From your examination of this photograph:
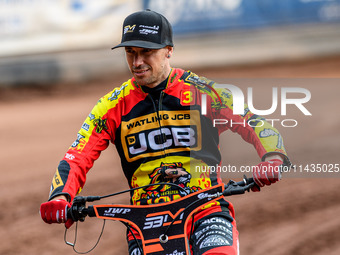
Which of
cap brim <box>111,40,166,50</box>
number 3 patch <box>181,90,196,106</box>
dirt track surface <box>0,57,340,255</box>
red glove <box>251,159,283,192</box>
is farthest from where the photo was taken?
dirt track surface <box>0,57,340,255</box>

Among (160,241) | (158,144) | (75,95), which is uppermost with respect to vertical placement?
(75,95)

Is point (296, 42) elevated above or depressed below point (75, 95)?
above

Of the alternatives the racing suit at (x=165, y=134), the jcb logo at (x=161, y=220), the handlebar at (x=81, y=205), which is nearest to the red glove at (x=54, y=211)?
the handlebar at (x=81, y=205)

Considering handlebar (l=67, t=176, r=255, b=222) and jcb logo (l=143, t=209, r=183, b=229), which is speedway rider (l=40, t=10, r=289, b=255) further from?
jcb logo (l=143, t=209, r=183, b=229)

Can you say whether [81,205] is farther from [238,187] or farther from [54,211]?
[238,187]

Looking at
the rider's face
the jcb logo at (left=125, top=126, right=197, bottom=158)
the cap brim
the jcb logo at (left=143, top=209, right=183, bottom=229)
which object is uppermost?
the cap brim

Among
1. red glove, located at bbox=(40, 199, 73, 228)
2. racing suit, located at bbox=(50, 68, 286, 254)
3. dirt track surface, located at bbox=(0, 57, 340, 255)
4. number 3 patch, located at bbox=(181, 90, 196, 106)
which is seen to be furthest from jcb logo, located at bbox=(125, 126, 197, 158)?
dirt track surface, located at bbox=(0, 57, 340, 255)

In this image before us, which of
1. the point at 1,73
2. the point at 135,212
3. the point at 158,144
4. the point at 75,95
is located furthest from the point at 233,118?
the point at 1,73

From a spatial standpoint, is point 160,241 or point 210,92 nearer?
point 160,241

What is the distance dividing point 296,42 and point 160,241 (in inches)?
556

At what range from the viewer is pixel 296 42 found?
17.5 m

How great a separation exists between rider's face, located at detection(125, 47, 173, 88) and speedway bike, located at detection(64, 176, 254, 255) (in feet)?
3.21

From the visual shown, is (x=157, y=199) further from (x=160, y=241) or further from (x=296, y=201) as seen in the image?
(x=296, y=201)

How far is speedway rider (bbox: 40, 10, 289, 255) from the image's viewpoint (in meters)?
4.66
